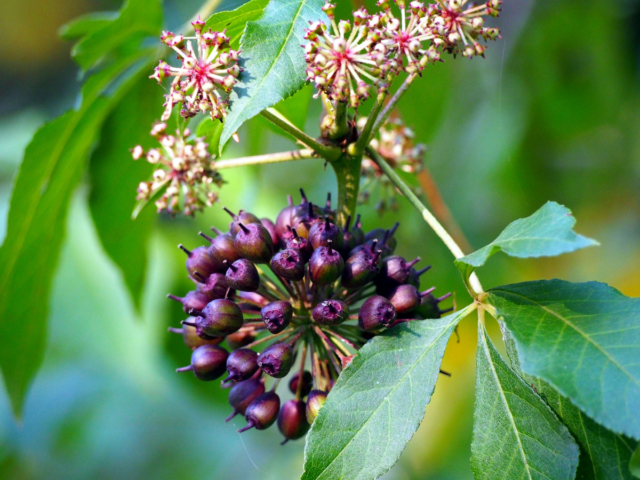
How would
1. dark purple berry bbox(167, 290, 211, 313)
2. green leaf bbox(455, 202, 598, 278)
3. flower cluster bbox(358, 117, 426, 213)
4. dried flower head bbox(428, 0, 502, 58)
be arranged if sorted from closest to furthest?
1. green leaf bbox(455, 202, 598, 278)
2. dried flower head bbox(428, 0, 502, 58)
3. dark purple berry bbox(167, 290, 211, 313)
4. flower cluster bbox(358, 117, 426, 213)

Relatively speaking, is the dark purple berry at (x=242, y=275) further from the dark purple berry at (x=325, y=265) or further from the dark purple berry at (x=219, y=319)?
the dark purple berry at (x=325, y=265)

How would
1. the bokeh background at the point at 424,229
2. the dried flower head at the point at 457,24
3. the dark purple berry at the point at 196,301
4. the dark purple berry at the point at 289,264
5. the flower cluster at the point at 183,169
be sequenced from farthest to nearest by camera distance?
the bokeh background at the point at 424,229 → the flower cluster at the point at 183,169 → the dark purple berry at the point at 196,301 → the dark purple berry at the point at 289,264 → the dried flower head at the point at 457,24

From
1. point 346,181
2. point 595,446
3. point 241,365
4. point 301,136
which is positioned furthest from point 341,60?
point 595,446

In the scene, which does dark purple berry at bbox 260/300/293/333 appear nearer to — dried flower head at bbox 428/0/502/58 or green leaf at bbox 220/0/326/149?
green leaf at bbox 220/0/326/149

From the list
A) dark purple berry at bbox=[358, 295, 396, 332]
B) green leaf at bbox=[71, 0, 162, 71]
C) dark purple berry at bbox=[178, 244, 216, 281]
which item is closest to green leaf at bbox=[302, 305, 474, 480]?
dark purple berry at bbox=[358, 295, 396, 332]

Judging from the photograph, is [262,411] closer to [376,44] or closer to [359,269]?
[359,269]

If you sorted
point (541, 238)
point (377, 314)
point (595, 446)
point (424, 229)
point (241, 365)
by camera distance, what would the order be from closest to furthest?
point (541, 238)
point (595, 446)
point (377, 314)
point (241, 365)
point (424, 229)

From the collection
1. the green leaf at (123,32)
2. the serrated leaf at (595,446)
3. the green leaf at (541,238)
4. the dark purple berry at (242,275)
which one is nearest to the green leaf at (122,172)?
the green leaf at (123,32)
